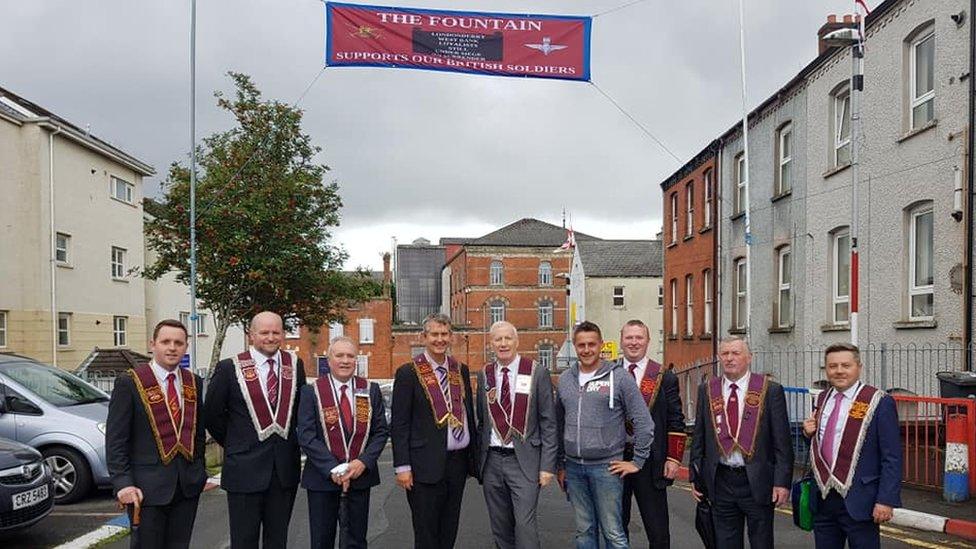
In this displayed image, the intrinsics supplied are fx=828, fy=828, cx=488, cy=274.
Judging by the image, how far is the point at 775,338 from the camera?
1967cm

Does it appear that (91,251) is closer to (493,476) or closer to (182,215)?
(182,215)

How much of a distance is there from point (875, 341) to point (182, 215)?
16.2m

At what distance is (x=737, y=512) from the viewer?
5.82 meters

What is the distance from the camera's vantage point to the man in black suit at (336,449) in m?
5.93

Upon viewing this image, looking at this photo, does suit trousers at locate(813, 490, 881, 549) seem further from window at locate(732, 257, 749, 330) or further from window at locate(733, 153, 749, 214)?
window at locate(733, 153, 749, 214)

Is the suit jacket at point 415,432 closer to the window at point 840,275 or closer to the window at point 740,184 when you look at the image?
the window at point 840,275

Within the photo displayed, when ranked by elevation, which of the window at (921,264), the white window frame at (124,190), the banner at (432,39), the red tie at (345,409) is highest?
the banner at (432,39)

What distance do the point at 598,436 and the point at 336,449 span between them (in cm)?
189

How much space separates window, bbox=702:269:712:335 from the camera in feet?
80.5

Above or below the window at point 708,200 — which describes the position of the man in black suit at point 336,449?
below

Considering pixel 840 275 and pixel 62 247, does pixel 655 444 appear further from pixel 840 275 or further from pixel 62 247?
pixel 62 247

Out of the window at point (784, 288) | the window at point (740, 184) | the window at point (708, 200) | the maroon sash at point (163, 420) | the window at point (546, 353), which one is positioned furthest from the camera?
the window at point (546, 353)

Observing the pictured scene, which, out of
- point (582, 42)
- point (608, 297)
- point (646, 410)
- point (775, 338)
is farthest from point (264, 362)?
point (608, 297)

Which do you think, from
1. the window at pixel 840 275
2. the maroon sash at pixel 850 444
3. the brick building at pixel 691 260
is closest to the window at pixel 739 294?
the brick building at pixel 691 260
